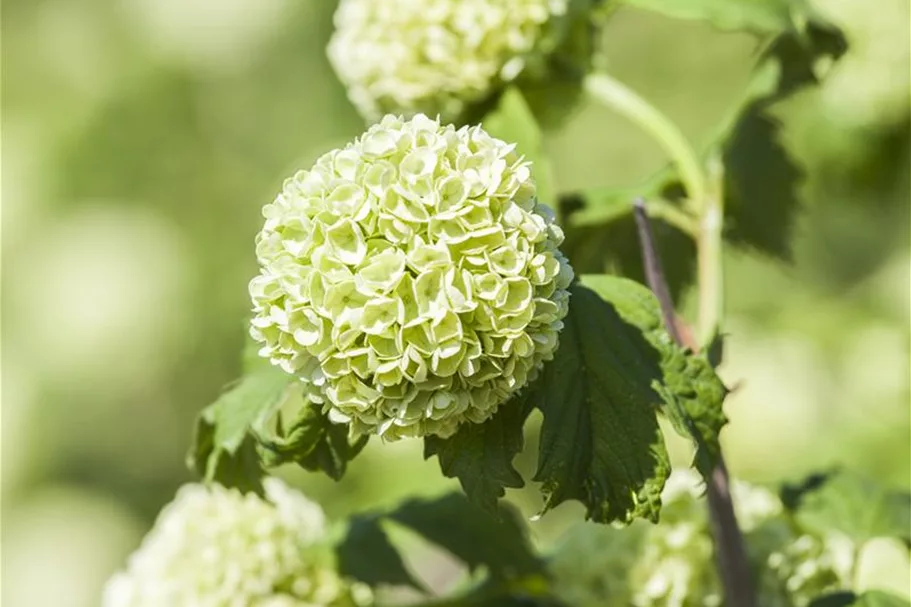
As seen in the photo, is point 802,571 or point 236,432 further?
point 802,571

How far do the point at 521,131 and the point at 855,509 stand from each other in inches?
28.1

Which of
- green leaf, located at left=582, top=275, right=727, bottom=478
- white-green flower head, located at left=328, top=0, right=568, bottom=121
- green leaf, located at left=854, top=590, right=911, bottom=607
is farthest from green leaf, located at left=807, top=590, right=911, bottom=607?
white-green flower head, located at left=328, top=0, right=568, bottom=121

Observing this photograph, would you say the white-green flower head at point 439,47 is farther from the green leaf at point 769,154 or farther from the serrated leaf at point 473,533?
the serrated leaf at point 473,533

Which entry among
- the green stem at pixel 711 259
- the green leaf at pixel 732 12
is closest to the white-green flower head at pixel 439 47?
the green leaf at pixel 732 12

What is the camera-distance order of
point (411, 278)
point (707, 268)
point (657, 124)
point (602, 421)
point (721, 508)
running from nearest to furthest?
point (411, 278) < point (602, 421) < point (721, 508) < point (707, 268) < point (657, 124)

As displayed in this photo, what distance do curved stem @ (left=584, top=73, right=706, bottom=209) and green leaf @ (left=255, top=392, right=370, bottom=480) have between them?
70 cm

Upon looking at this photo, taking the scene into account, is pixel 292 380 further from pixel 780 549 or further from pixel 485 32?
pixel 780 549

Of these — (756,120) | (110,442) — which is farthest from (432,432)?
(110,442)

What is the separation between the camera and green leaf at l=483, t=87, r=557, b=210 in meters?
1.91

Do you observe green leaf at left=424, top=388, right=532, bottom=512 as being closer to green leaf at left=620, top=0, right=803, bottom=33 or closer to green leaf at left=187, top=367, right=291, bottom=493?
green leaf at left=187, top=367, right=291, bottom=493

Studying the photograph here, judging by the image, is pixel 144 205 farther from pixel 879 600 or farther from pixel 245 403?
pixel 879 600

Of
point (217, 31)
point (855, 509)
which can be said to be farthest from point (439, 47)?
point (217, 31)

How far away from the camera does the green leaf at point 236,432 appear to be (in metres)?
1.61

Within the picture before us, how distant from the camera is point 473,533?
2.10m
